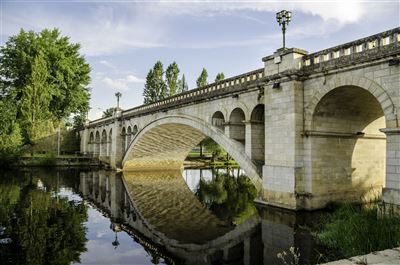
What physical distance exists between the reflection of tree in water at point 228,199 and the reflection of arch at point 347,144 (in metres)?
3.34

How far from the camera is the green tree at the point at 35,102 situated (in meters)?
39.2

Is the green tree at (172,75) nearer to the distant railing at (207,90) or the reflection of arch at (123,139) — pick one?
the reflection of arch at (123,139)

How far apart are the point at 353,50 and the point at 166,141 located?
22.3 metres

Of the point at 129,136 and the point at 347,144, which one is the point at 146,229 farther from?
the point at 129,136

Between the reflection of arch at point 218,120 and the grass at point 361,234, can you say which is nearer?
the grass at point 361,234

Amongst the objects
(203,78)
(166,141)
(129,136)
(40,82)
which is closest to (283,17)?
(166,141)

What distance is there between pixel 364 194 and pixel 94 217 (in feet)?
37.3

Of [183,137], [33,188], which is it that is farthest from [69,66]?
[33,188]

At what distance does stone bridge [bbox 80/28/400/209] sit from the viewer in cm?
1100

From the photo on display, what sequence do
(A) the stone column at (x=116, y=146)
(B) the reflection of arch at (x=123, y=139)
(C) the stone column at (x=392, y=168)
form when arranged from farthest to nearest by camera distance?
(B) the reflection of arch at (x=123, y=139) → (A) the stone column at (x=116, y=146) → (C) the stone column at (x=392, y=168)

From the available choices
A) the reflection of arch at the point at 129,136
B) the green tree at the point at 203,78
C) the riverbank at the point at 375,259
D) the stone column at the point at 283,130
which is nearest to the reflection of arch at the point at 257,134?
the stone column at the point at 283,130

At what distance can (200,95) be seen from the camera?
68.8 ft

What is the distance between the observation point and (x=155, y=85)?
55.1m

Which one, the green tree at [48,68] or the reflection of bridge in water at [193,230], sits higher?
the green tree at [48,68]
